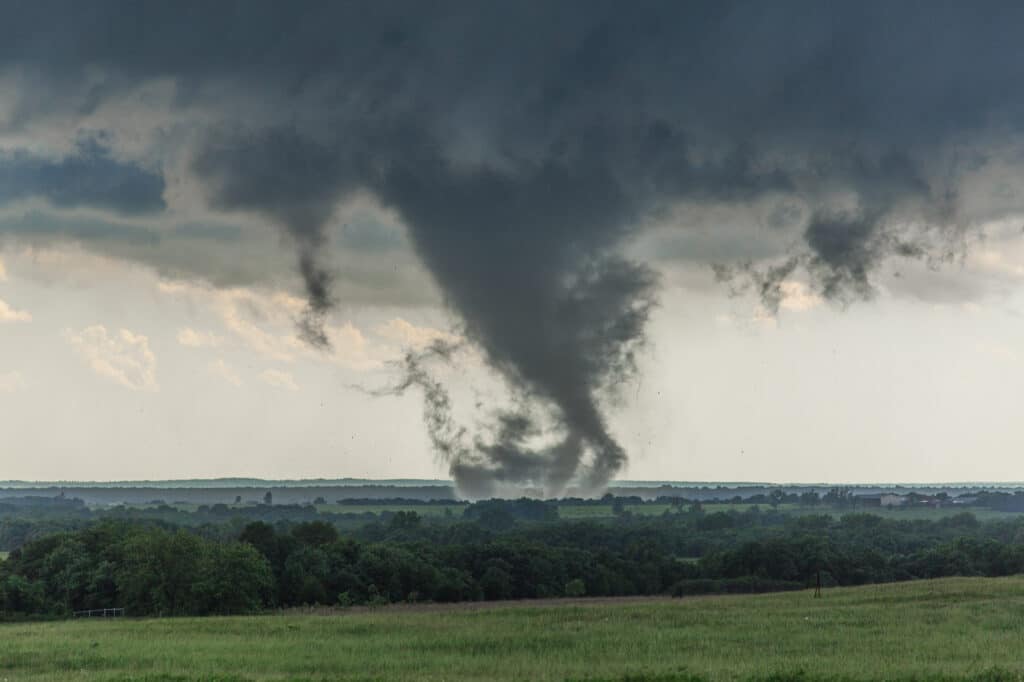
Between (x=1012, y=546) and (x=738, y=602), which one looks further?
(x=1012, y=546)

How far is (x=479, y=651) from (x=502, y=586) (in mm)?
62260

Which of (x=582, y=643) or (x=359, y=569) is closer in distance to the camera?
(x=582, y=643)

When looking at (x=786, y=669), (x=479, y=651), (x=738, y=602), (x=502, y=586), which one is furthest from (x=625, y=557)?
(x=786, y=669)

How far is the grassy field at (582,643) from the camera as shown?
56.8 meters

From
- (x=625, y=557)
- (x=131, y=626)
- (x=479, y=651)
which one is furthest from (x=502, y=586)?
(x=479, y=651)

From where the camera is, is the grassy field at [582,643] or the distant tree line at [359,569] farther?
the distant tree line at [359,569]

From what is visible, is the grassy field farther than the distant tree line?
No

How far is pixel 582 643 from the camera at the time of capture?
68.8 m

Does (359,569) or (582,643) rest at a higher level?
(359,569)

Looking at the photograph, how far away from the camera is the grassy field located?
56812mm

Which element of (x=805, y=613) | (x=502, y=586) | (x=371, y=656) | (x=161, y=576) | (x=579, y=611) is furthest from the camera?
(x=502, y=586)

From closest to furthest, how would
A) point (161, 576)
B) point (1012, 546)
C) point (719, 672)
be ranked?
1. point (719, 672)
2. point (161, 576)
3. point (1012, 546)

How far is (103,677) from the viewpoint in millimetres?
56406

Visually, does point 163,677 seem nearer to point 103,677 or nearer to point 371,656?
point 103,677
